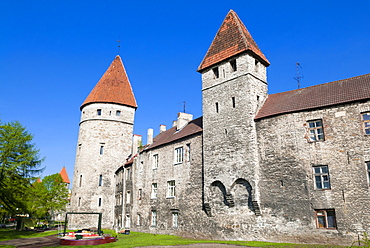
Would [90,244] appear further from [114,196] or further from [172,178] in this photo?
[114,196]

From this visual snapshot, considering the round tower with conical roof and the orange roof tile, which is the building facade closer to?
the round tower with conical roof

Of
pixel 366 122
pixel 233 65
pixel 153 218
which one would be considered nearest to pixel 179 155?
pixel 153 218

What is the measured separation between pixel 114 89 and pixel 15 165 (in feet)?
52.4

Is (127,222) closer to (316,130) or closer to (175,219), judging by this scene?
(175,219)

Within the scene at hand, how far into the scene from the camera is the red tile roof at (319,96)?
16.4 m

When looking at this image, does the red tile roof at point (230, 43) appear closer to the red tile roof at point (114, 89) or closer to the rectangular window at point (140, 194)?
the rectangular window at point (140, 194)

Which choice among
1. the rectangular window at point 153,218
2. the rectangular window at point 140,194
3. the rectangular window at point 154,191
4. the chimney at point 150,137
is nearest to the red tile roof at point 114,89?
the chimney at point 150,137

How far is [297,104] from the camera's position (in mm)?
18312

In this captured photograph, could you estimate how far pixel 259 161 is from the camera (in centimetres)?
1861

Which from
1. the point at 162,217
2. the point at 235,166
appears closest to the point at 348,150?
the point at 235,166

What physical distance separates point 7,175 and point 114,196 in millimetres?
12689

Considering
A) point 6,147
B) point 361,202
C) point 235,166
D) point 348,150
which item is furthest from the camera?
point 6,147

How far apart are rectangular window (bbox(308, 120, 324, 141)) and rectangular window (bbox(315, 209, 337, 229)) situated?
385 centimetres

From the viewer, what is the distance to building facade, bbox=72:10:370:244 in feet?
50.6
